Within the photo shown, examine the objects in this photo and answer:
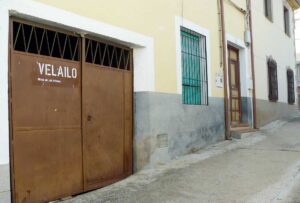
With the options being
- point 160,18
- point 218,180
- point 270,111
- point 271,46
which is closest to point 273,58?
point 271,46

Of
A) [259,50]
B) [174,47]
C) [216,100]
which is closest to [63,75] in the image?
[174,47]

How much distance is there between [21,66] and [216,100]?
18.0ft

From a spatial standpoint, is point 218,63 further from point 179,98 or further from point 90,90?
point 90,90

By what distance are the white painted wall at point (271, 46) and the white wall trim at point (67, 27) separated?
6.38 meters

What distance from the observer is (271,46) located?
14.7m

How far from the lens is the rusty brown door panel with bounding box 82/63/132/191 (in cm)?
610

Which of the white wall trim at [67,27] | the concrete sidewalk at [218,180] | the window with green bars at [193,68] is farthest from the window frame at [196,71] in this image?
the white wall trim at [67,27]

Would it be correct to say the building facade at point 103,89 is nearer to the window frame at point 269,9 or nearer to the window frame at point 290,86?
the window frame at point 269,9

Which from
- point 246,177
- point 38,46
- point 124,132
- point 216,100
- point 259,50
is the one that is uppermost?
point 259,50

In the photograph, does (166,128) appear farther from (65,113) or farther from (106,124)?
(65,113)

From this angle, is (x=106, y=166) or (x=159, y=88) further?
(x=159, y=88)

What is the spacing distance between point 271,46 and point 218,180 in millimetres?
9498

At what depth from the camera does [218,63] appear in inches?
387

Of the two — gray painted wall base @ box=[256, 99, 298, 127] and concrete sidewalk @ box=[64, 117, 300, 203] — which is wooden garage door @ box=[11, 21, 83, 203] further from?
gray painted wall base @ box=[256, 99, 298, 127]
